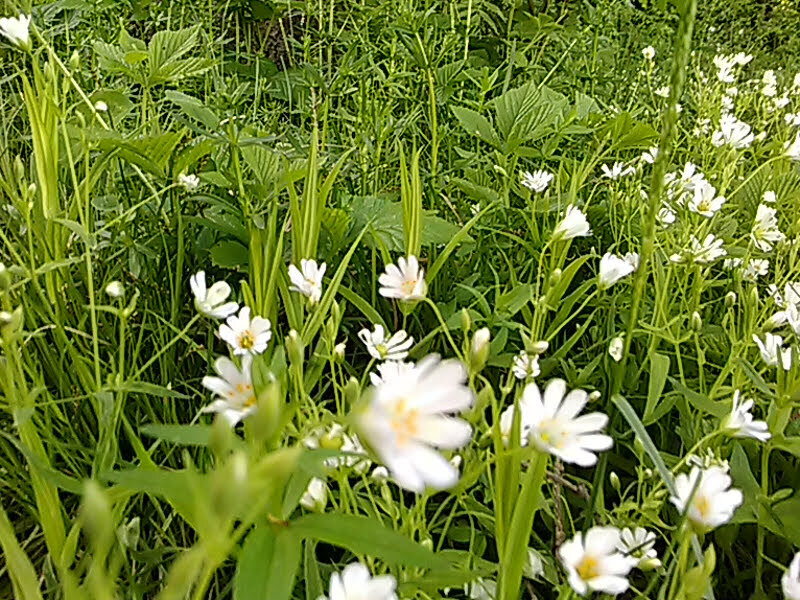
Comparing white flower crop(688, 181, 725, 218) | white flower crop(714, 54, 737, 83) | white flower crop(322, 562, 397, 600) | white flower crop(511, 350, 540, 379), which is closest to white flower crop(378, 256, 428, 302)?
white flower crop(511, 350, 540, 379)

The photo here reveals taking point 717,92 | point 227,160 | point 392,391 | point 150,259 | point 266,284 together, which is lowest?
point 392,391

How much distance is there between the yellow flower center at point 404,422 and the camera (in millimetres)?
328

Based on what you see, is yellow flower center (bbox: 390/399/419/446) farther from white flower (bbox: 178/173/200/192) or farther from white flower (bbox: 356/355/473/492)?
white flower (bbox: 178/173/200/192)

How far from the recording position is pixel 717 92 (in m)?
1.34

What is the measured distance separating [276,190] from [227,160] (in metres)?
0.28

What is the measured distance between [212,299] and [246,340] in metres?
0.07

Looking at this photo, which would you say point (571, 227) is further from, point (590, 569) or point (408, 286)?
point (590, 569)

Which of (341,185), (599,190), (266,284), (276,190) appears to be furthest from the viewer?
(599,190)

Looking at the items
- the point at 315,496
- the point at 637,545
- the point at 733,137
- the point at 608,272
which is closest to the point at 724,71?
the point at 733,137

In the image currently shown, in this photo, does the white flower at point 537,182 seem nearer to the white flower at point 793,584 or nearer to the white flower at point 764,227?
the white flower at point 764,227

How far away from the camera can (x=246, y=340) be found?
63 cm

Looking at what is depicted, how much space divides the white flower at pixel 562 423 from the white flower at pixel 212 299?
298 mm

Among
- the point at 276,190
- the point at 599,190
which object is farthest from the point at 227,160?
the point at 599,190

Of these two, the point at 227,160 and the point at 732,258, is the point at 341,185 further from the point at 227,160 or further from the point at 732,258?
the point at 732,258
